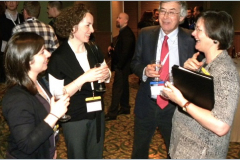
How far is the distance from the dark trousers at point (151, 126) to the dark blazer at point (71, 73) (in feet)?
1.70

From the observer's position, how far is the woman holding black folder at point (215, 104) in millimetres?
1471

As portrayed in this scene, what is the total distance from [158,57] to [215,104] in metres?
0.97

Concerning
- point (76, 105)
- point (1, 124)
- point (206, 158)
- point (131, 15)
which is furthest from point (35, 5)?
point (131, 15)

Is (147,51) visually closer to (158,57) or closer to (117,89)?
(158,57)

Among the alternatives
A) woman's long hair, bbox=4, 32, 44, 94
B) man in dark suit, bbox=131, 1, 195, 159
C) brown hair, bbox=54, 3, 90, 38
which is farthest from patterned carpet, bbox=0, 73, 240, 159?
woman's long hair, bbox=4, 32, 44, 94

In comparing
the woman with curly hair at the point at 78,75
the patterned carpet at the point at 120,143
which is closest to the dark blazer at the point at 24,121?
the woman with curly hair at the point at 78,75

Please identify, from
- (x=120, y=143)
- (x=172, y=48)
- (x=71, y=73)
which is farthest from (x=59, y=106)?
(x=120, y=143)

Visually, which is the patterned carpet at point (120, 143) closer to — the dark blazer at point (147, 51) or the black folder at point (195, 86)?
the dark blazer at point (147, 51)

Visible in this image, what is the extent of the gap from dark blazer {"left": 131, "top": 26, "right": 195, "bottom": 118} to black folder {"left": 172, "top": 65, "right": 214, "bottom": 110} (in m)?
0.71

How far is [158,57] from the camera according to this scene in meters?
2.38

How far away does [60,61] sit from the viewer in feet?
6.82

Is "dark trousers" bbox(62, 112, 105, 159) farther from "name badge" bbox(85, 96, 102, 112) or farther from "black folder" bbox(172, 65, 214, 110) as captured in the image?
"black folder" bbox(172, 65, 214, 110)

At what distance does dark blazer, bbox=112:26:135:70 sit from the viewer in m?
4.53

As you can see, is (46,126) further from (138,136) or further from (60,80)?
(138,136)
